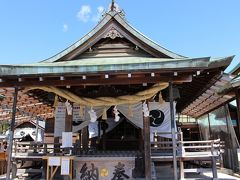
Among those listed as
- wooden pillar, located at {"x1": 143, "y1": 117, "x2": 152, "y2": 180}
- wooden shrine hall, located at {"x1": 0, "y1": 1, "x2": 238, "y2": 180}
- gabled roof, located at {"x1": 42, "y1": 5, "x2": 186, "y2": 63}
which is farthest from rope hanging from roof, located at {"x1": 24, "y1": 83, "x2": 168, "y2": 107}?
gabled roof, located at {"x1": 42, "y1": 5, "x2": 186, "y2": 63}

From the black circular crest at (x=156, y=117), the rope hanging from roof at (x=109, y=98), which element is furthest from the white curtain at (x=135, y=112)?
the rope hanging from roof at (x=109, y=98)

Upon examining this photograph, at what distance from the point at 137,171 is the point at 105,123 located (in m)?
4.39

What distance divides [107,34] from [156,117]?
4057 mm

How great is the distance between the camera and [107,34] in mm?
10297

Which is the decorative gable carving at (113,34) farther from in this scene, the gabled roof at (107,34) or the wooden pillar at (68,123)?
the wooden pillar at (68,123)

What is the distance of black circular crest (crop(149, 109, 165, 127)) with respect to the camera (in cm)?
1111

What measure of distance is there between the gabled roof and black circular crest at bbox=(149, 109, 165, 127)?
8.14ft

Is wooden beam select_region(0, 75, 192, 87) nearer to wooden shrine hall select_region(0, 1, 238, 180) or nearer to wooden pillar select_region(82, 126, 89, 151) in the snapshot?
wooden shrine hall select_region(0, 1, 238, 180)

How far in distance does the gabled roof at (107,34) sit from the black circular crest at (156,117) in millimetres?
2481

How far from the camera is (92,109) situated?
9688mm

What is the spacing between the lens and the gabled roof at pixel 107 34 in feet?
32.9

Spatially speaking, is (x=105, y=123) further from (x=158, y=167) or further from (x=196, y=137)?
(x=196, y=137)

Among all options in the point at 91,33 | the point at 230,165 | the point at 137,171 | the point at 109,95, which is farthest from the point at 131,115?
the point at 230,165

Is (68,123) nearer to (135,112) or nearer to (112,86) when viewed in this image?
(112,86)
